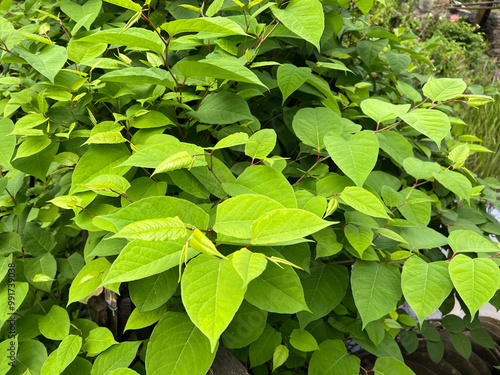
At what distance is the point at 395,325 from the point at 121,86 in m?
1.11

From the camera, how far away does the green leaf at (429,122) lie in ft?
2.68

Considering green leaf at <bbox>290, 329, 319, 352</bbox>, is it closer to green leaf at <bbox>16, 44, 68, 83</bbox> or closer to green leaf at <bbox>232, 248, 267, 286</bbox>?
green leaf at <bbox>232, 248, 267, 286</bbox>

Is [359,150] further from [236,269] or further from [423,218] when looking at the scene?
[236,269]

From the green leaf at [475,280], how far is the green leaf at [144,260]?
1.73 ft

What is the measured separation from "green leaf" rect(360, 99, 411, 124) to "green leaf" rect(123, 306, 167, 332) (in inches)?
26.5

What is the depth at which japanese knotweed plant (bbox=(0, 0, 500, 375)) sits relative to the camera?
644mm

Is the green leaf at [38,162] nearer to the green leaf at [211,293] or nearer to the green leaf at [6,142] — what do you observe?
the green leaf at [6,142]

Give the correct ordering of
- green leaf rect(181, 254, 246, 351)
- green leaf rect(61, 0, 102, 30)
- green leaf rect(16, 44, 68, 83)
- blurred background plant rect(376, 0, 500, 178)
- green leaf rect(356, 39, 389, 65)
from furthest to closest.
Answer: blurred background plant rect(376, 0, 500, 178)
green leaf rect(356, 39, 389, 65)
green leaf rect(61, 0, 102, 30)
green leaf rect(16, 44, 68, 83)
green leaf rect(181, 254, 246, 351)

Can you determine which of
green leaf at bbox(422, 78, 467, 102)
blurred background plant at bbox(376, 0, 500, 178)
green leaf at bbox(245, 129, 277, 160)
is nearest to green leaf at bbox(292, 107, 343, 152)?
green leaf at bbox(245, 129, 277, 160)

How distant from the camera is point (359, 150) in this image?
0.84 metres

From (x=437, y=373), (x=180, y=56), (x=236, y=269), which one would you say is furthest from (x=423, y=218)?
(x=437, y=373)

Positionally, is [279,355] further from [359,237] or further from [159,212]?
[159,212]

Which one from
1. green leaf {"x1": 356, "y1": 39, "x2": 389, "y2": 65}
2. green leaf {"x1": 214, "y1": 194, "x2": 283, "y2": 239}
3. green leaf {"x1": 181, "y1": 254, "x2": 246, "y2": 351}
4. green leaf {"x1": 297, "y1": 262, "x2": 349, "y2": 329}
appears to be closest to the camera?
green leaf {"x1": 181, "y1": 254, "x2": 246, "y2": 351}

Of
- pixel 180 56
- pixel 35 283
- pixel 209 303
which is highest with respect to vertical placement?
pixel 180 56
